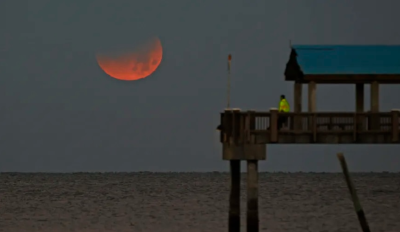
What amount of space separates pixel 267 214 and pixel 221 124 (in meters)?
29.9

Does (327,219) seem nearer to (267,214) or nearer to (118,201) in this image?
(267,214)

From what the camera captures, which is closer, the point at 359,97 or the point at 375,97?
the point at 375,97

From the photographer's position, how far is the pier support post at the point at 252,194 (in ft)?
139

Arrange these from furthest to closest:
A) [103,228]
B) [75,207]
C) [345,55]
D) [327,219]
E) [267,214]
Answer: [75,207] < [267,214] < [327,219] < [103,228] < [345,55]

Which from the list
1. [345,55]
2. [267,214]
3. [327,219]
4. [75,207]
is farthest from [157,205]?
[345,55]

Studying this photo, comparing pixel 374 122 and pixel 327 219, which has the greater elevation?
pixel 374 122

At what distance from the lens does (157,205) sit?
278 feet

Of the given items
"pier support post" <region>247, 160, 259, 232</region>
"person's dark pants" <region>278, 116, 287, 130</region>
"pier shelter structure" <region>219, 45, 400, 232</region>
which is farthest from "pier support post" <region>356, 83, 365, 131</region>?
"pier support post" <region>247, 160, 259, 232</region>

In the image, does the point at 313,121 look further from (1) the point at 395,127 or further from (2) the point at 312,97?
(1) the point at 395,127

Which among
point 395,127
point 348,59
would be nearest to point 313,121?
point 395,127

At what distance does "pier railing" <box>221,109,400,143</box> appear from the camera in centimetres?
4141

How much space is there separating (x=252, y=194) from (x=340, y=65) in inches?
257

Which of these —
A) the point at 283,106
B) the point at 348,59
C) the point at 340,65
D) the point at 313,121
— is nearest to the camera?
the point at 313,121

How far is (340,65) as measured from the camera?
44.1 metres
